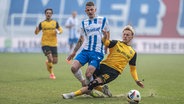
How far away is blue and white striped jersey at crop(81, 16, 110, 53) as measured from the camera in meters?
11.0

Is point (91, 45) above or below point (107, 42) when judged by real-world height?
below

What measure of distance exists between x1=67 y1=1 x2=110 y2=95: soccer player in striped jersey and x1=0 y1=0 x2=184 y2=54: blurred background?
22.7 meters

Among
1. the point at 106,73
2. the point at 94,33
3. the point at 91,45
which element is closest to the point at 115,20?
the point at 94,33

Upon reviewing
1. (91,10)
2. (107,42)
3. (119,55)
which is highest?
(91,10)

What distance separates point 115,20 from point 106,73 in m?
26.5

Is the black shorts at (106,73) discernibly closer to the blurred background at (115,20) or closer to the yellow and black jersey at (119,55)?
the yellow and black jersey at (119,55)

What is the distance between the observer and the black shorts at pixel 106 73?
1052 centimetres

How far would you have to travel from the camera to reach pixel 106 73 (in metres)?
10.5

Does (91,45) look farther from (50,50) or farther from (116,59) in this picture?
(50,50)

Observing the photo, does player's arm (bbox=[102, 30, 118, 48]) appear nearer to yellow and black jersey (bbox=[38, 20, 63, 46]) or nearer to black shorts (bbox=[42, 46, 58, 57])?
black shorts (bbox=[42, 46, 58, 57])

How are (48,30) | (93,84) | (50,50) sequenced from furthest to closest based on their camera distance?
(48,30), (50,50), (93,84)

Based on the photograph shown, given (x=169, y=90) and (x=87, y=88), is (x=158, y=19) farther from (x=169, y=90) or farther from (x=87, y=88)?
(x=87, y=88)

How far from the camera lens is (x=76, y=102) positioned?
9891 millimetres

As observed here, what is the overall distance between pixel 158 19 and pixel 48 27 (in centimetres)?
2163
